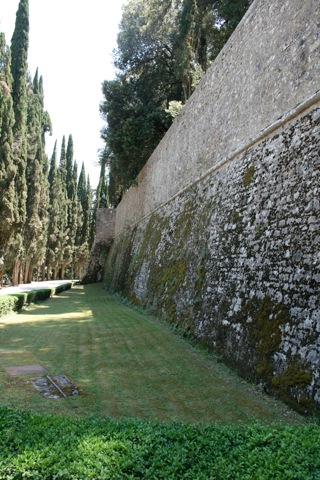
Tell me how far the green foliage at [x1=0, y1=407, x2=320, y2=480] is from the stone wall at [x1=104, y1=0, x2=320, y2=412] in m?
1.51

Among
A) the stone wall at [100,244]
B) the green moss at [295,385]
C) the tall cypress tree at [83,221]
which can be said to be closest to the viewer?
the green moss at [295,385]

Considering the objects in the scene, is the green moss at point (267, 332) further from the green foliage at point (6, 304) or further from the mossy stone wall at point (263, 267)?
the green foliage at point (6, 304)

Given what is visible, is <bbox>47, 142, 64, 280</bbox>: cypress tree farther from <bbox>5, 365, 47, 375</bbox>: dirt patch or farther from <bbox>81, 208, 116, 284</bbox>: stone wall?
<bbox>5, 365, 47, 375</bbox>: dirt patch

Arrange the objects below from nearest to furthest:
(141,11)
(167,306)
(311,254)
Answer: (311,254) < (167,306) < (141,11)

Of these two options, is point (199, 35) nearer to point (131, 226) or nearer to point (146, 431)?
point (131, 226)

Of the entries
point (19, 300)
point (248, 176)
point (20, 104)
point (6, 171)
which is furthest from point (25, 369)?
point (20, 104)

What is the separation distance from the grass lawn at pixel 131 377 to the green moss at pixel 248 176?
3.25 m

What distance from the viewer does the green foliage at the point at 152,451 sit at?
2295mm

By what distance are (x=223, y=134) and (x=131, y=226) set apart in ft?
47.3

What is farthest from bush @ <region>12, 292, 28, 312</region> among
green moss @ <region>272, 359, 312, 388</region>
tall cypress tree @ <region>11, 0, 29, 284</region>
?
green moss @ <region>272, 359, 312, 388</region>

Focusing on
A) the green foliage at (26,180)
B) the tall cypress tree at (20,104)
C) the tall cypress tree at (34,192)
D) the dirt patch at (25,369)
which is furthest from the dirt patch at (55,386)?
the tall cypress tree at (34,192)

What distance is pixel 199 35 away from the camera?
19.0m

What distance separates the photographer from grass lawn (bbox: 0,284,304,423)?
4.33 meters

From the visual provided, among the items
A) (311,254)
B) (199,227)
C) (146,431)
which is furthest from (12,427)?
(199,227)
